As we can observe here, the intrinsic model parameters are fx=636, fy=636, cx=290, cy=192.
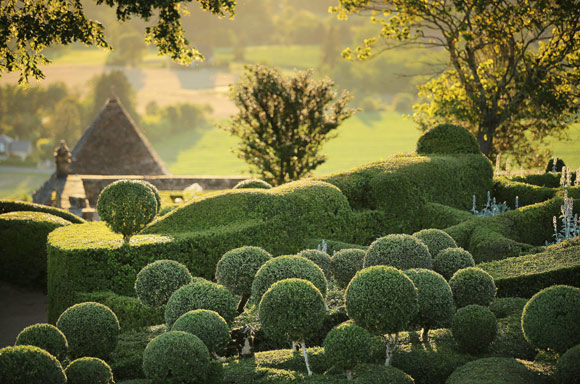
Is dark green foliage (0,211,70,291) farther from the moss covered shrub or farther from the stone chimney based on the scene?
the stone chimney

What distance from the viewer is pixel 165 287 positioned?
1050 cm

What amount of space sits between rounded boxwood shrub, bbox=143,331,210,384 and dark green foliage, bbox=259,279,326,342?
3.15 ft

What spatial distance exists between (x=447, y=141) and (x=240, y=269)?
39.5 ft

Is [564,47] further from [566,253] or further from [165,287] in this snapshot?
[165,287]

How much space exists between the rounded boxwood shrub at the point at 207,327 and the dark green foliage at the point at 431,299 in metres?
2.79

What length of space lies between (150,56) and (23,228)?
3938 inches

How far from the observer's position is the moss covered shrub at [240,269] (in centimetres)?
1031

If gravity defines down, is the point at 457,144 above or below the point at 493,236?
above

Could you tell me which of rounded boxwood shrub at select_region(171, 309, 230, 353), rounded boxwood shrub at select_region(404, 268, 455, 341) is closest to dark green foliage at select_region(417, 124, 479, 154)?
rounded boxwood shrub at select_region(404, 268, 455, 341)

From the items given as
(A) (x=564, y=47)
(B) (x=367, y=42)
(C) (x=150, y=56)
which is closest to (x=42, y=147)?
(C) (x=150, y=56)

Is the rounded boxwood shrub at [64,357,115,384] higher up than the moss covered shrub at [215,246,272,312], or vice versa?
the moss covered shrub at [215,246,272,312]

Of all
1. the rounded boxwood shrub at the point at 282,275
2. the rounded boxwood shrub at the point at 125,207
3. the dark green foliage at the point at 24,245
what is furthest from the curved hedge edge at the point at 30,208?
the rounded boxwood shrub at the point at 282,275

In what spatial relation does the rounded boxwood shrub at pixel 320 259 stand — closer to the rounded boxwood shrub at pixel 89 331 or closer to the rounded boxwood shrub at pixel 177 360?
the rounded boxwood shrub at pixel 89 331

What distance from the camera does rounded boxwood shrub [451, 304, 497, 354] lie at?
896cm
